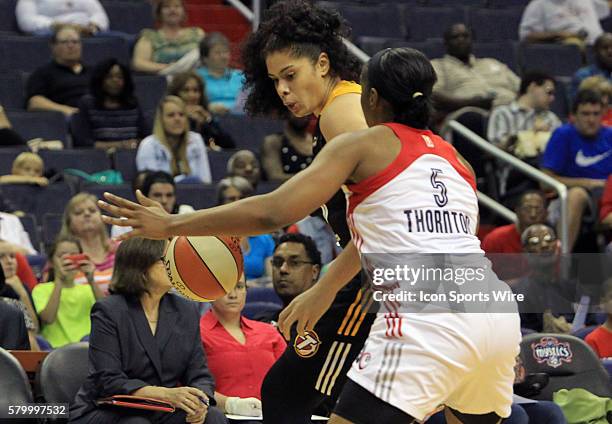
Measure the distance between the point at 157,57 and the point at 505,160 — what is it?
3.32 m

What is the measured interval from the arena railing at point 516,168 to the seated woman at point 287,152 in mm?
1219

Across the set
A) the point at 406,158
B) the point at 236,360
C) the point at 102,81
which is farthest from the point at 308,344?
the point at 102,81

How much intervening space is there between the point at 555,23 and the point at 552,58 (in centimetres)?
50

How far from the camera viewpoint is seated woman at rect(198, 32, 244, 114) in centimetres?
1049

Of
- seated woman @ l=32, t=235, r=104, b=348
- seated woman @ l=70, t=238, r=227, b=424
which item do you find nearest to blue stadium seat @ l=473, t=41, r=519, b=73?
seated woman @ l=32, t=235, r=104, b=348

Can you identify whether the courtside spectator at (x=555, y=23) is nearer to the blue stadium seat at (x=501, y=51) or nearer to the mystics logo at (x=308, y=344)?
the blue stadium seat at (x=501, y=51)

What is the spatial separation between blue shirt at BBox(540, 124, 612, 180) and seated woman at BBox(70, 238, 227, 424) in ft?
14.0

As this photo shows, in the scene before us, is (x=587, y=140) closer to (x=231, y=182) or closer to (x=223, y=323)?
(x=231, y=182)

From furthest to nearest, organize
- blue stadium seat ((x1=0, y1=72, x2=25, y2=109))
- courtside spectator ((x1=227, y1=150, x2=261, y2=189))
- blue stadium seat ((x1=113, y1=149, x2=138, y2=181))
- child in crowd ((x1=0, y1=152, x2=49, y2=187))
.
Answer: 1. blue stadium seat ((x1=0, y1=72, x2=25, y2=109))
2. blue stadium seat ((x1=113, y1=149, x2=138, y2=181))
3. courtside spectator ((x1=227, y1=150, x2=261, y2=189))
4. child in crowd ((x1=0, y1=152, x2=49, y2=187))

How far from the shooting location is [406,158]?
3.63 metres

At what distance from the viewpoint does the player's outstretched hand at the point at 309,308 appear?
4.13 meters

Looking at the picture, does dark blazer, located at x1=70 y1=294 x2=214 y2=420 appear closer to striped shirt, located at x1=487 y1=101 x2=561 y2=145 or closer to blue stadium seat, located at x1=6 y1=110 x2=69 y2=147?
blue stadium seat, located at x1=6 y1=110 x2=69 y2=147

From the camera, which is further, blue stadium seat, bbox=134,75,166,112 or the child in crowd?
blue stadium seat, bbox=134,75,166,112
